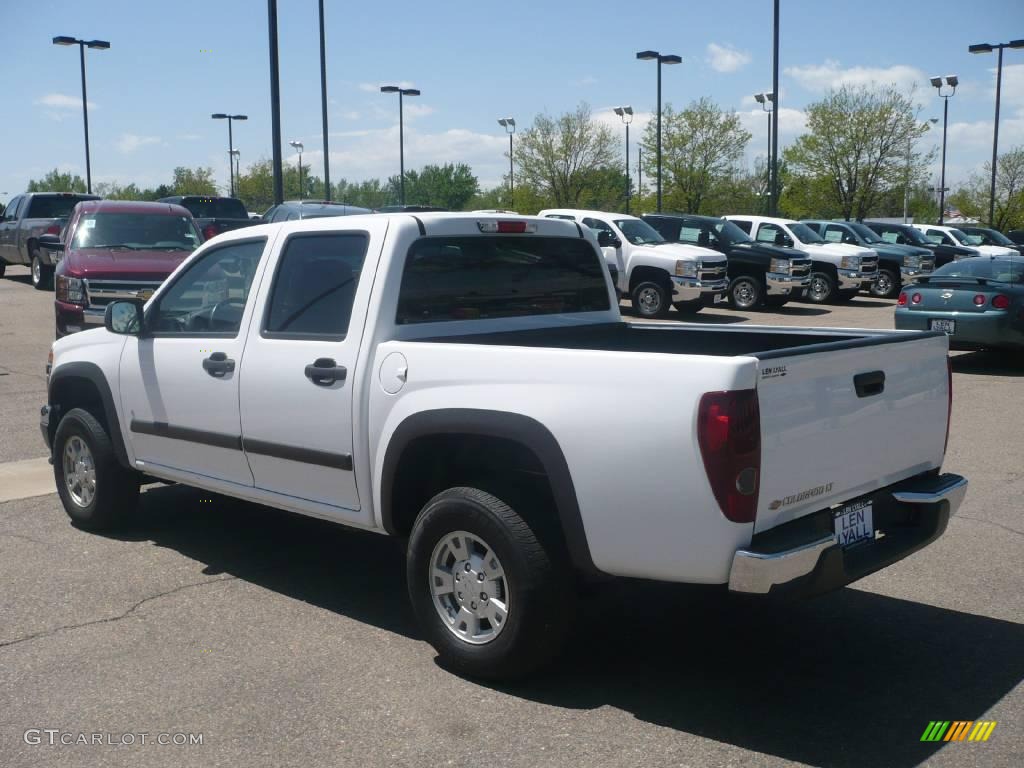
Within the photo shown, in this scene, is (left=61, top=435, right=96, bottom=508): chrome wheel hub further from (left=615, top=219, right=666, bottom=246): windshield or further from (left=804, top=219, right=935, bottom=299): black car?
(left=804, top=219, right=935, bottom=299): black car

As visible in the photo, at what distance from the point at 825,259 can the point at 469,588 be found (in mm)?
22124

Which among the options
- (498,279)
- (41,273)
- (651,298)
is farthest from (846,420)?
(41,273)

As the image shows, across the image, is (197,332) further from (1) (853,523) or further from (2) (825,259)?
(2) (825,259)

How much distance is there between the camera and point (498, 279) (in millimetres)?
5473

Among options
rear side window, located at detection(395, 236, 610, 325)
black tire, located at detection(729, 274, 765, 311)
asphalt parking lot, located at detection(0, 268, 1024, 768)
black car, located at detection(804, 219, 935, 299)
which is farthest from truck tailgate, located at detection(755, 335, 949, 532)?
black car, located at detection(804, 219, 935, 299)

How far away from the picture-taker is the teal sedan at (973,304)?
44.7ft

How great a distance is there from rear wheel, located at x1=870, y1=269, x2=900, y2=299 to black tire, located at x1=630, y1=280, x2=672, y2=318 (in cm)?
844

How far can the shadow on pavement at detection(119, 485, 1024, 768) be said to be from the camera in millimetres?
4023

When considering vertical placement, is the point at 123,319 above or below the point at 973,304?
above

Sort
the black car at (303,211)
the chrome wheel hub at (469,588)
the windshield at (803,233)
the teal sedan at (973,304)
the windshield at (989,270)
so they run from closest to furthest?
the chrome wheel hub at (469,588) → the teal sedan at (973,304) → the windshield at (989,270) → the black car at (303,211) → the windshield at (803,233)

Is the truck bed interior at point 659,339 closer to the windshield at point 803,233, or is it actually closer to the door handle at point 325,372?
the door handle at point 325,372

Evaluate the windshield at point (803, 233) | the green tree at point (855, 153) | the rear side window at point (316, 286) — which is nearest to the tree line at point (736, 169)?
the green tree at point (855, 153)

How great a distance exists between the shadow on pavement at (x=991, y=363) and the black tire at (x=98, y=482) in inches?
437

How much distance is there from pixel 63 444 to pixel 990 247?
100 ft
